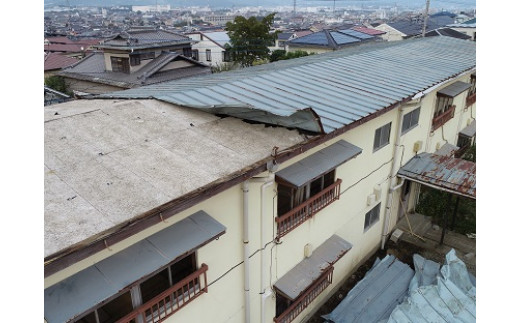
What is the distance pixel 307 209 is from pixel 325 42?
3863 cm

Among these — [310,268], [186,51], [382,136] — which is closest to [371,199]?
[382,136]

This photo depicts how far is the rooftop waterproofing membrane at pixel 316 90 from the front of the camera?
831 cm

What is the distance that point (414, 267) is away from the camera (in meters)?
12.9

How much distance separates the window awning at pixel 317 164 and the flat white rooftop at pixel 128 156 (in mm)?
846

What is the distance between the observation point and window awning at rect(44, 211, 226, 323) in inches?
190

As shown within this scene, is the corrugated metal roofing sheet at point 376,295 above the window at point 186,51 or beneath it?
beneath

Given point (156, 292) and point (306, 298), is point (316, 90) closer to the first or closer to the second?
point (306, 298)

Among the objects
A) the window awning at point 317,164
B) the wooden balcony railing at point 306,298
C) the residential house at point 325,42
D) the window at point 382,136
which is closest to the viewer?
the window awning at point 317,164

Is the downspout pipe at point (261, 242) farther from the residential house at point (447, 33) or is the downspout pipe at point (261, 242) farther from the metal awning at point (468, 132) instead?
the residential house at point (447, 33)

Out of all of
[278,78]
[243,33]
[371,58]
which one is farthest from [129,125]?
[243,33]

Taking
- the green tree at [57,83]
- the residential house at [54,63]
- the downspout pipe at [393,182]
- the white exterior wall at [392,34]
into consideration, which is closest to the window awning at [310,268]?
the downspout pipe at [393,182]

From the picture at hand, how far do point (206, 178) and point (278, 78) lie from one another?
20.5 feet

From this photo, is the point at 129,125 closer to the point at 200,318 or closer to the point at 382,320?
the point at 200,318

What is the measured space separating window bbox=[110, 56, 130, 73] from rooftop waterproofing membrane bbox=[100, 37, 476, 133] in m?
22.9
